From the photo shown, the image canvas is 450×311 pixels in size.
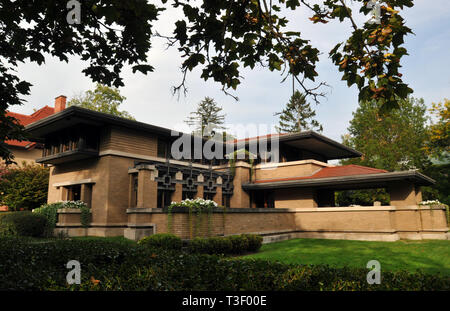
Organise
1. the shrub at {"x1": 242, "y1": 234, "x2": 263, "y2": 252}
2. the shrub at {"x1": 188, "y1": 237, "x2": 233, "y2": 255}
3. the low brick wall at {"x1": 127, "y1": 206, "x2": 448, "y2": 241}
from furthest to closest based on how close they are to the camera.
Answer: the low brick wall at {"x1": 127, "y1": 206, "x2": 448, "y2": 241} → the shrub at {"x1": 242, "y1": 234, "x2": 263, "y2": 252} → the shrub at {"x1": 188, "y1": 237, "x2": 233, "y2": 255}

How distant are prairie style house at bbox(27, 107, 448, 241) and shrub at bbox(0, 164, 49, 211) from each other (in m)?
2.58

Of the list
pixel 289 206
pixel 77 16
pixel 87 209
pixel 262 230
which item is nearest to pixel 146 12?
pixel 77 16

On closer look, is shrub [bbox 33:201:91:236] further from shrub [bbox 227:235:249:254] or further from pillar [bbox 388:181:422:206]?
pillar [bbox 388:181:422:206]

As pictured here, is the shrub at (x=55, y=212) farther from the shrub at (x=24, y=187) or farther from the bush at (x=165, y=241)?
the bush at (x=165, y=241)

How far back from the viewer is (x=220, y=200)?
2234 cm

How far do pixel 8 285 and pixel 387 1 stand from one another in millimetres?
6191

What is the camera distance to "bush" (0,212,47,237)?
16734mm

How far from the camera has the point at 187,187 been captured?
20.3m

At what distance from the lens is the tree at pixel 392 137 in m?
36.2

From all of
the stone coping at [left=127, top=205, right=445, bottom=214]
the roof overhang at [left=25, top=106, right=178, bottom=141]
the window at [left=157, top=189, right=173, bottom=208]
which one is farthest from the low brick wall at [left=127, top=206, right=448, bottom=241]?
the roof overhang at [left=25, top=106, right=178, bottom=141]

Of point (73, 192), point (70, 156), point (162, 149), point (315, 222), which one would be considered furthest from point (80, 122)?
point (315, 222)

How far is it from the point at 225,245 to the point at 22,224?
11320 mm

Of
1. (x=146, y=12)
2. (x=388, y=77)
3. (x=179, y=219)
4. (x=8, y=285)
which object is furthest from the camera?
(x=179, y=219)
